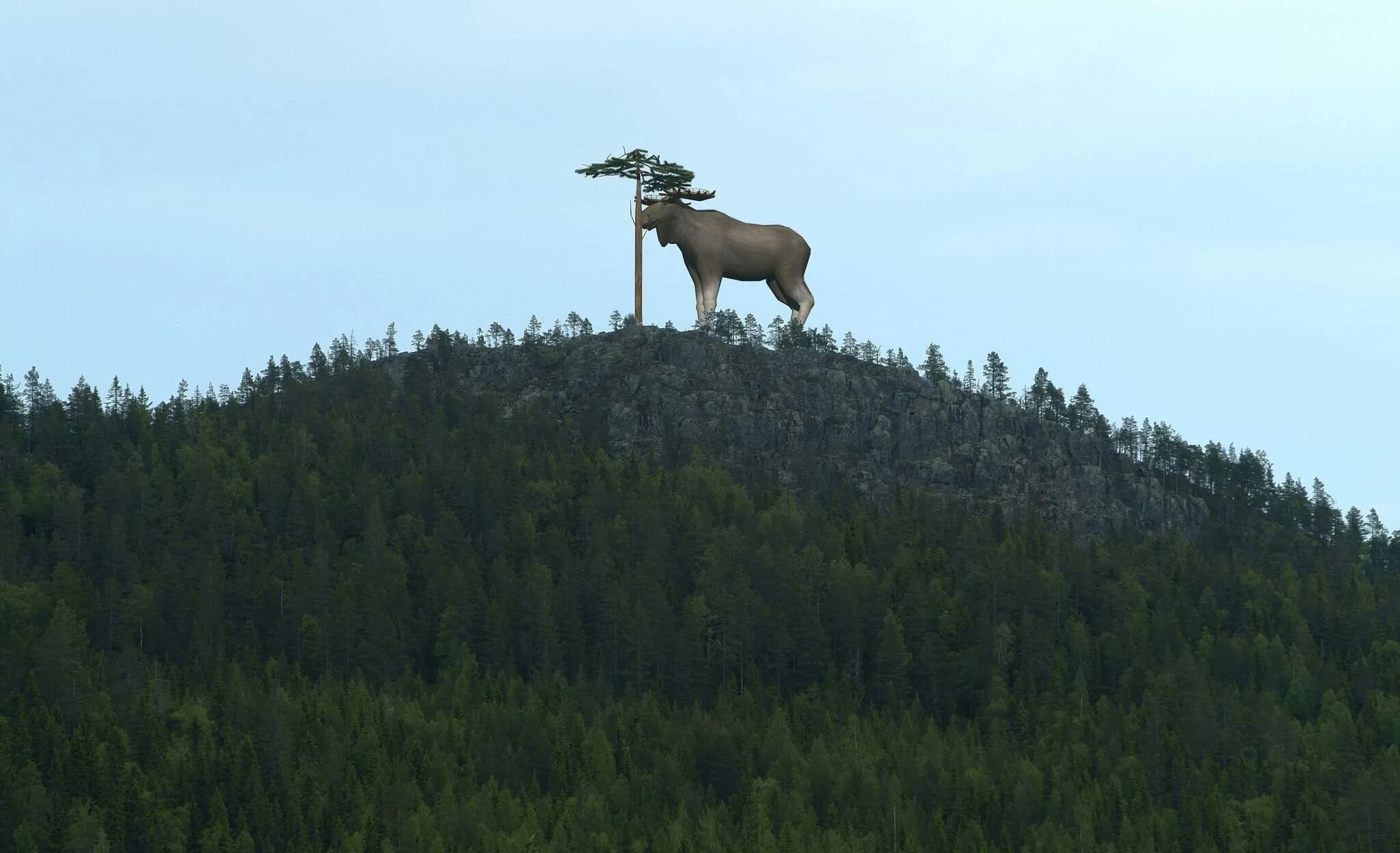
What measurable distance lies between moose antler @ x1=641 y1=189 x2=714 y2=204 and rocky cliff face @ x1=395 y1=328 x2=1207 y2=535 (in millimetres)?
15793

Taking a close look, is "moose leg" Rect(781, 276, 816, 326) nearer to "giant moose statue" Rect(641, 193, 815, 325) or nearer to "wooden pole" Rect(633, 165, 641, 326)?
"giant moose statue" Rect(641, 193, 815, 325)

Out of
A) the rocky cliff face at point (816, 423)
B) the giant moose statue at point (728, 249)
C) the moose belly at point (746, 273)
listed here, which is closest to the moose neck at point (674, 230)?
the giant moose statue at point (728, 249)

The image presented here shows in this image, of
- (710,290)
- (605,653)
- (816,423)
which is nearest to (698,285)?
(710,290)

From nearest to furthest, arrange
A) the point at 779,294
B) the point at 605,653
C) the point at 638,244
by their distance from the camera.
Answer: the point at 605,653 → the point at 638,244 → the point at 779,294

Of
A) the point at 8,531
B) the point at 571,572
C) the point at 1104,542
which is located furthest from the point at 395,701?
the point at 1104,542

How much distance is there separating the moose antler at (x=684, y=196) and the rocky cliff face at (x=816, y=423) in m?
15.8

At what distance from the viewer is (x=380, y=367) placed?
189750 mm

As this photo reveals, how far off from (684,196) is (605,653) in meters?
37.6

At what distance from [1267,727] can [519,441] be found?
69.1m

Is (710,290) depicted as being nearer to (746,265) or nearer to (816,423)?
(746,265)

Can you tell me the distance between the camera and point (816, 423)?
167 m

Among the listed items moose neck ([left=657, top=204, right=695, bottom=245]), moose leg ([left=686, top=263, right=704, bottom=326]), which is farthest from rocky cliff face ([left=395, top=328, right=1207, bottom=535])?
moose neck ([left=657, top=204, right=695, bottom=245])

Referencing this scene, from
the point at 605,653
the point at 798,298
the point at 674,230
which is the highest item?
the point at 674,230

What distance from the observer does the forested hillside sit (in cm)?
11619
